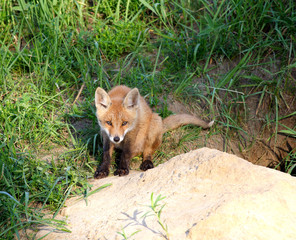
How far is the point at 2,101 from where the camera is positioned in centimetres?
506

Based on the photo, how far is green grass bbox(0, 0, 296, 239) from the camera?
5.04m

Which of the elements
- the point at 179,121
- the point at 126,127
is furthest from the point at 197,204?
the point at 179,121

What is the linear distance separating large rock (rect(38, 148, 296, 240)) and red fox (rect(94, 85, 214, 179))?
0.63 m

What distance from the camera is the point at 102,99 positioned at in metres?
4.45

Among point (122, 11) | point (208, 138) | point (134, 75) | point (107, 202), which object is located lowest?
point (208, 138)

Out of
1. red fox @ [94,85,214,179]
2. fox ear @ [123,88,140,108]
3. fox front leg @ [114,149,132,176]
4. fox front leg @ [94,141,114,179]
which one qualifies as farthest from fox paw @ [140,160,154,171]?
fox ear @ [123,88,140,108]

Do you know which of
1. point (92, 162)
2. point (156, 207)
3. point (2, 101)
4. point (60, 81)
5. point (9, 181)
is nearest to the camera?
point (156, 207)

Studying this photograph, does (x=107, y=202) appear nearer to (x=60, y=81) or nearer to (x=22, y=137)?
(x=22, y=137)

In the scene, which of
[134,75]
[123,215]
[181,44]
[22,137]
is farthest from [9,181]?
[181,44]

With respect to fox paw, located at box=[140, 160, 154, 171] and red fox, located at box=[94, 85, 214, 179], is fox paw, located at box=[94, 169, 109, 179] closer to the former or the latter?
red fox, located at box=[94, 85, 214, 179]

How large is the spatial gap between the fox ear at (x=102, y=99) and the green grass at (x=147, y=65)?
52 cm

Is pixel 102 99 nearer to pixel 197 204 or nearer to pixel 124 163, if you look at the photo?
pixel 124 163

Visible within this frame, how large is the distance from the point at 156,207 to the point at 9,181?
166 centimetres

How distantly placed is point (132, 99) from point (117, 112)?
247 millimetres
